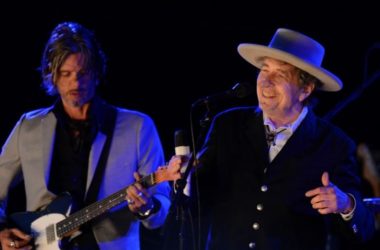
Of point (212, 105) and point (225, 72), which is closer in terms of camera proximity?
point (212, 105)

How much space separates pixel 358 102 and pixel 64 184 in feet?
8.32

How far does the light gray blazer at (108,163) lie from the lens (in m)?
4.08

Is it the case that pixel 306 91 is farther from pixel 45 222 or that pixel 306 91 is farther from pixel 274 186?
pixel 45 222

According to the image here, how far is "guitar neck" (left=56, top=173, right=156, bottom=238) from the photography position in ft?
12.9

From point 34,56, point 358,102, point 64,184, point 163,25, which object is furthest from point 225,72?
point 64,184

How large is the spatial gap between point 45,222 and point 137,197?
Result: 78 cm

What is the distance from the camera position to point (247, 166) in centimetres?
357

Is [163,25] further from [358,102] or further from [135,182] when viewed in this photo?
[135,182]

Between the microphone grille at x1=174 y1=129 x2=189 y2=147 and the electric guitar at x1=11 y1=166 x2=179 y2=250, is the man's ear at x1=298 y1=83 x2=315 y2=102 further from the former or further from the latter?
the electric guitar at x1=11 y1=166 x2=179 y2=250

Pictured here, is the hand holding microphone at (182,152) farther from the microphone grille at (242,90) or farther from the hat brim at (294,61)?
the hat brim at (294,61)

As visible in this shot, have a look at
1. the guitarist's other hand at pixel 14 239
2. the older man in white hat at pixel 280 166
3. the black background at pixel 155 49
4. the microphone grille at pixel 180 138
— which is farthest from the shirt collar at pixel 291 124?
the black background at pixel 155 49

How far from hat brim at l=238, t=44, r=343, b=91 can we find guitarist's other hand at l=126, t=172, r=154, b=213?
93 cm

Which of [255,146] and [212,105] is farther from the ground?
[212,105]

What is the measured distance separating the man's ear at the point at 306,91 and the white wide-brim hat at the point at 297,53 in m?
0.07
